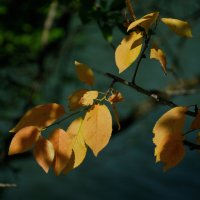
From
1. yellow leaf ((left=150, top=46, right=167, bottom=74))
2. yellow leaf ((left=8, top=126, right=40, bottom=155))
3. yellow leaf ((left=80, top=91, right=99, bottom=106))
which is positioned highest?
yellow leaf ((left=150, top=46, right=167, bottom=74))

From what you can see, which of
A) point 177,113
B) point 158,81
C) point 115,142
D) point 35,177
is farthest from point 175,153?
point 158,81

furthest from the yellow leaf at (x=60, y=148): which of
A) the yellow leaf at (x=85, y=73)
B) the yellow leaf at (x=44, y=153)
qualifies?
the yellow leaf at (x=85, y=73)

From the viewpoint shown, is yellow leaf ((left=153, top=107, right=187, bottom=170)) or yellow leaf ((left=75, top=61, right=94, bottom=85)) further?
yellow leaf ((left=75, top=61, right=94, bottom=85))

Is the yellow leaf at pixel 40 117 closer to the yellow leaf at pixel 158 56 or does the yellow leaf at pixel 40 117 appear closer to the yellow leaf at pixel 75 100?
the yellow leaf at pixel 75 100

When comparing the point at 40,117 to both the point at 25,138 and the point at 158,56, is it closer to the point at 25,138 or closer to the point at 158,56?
the point at 25,138

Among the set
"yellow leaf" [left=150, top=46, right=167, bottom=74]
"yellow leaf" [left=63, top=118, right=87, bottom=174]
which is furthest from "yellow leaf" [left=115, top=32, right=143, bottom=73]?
"yellow leaf" [left=63, top=118, right=87, bottom=174]

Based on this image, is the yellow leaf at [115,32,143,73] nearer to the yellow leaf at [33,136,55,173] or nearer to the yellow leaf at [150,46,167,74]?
the yellow leaf at [150,46,167,74]

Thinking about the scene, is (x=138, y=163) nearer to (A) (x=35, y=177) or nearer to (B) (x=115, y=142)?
(B) (x=115, y=142)
